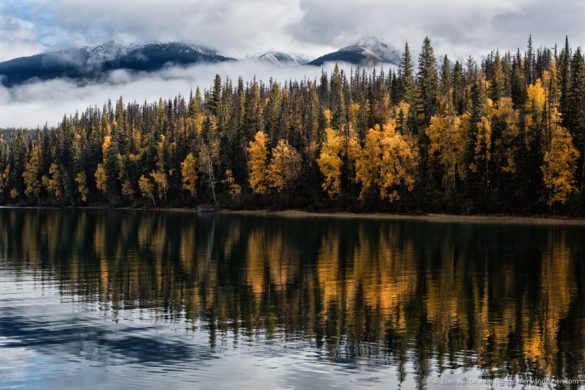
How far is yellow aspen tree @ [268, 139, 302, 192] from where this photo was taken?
447ft

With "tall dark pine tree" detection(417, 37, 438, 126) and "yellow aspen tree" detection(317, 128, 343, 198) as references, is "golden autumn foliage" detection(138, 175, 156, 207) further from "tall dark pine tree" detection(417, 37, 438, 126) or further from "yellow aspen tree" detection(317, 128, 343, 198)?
"tall dark pine tree" detection(417, 37, 438, 126)

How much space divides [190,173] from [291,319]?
13553cm

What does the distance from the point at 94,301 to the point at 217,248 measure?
89.1ft

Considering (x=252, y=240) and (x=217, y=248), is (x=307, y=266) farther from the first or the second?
(x=252, y=240)

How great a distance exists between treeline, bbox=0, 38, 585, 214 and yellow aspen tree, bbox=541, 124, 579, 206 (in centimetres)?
16

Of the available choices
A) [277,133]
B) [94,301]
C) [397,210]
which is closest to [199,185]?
[277,133]

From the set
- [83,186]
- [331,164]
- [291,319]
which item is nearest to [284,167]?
[331,164]

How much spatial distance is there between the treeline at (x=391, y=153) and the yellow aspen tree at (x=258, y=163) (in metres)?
0.24

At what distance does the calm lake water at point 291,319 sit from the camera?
1903 centimetres

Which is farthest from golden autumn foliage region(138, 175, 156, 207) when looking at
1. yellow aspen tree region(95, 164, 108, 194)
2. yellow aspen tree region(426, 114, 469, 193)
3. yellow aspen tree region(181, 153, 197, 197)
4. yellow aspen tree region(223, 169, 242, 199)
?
yellow aspen tree region(426, 114, 469, 193)

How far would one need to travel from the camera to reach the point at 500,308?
2884 centimetres

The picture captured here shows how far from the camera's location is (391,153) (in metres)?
118

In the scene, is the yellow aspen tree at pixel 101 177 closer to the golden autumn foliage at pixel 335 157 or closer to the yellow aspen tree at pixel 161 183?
the yellow aspen tree at pixel 161 183

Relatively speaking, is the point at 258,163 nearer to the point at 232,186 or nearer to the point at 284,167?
the point at 232,186
